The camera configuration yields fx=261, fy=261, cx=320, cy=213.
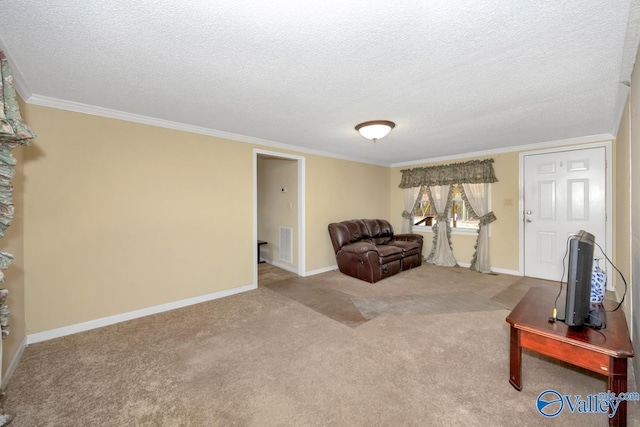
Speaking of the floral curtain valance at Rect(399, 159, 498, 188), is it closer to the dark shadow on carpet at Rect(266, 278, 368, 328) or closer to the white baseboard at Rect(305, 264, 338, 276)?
the white baseboard at Rect(305, 264, 338, 276)

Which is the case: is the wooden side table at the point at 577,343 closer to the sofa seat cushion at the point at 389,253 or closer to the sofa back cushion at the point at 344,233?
the sofa seat cushion at the point at 389,253

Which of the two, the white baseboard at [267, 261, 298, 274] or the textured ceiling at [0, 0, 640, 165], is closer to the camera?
the textured ceiling at [0, 0, 640, 165]

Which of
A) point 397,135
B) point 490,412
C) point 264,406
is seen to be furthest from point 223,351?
point 397,135

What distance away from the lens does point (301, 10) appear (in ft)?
4.58

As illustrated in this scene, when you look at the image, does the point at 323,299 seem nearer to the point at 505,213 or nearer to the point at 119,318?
the point at 119,318

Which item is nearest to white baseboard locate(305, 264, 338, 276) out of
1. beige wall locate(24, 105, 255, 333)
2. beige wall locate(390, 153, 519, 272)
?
beige wall locate(24, 105, 255, 333)

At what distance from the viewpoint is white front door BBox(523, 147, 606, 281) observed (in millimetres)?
3881

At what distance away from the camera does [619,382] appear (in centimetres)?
141

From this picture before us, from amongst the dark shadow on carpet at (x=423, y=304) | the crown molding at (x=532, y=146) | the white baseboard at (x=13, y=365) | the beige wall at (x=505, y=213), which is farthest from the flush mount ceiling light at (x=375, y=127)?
the white baseboard at (x=13, y=365)

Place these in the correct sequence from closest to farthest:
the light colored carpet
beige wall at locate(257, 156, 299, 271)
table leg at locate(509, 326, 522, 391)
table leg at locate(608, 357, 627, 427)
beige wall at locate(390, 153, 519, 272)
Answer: table leg at locate(608, 357, 627, 427)
the light colored carpet
table leg at locate(509, 326, 522, 391)
beige wall at locate(390, 153, 519, 272)
beige wall at locate(257, 156, 299, 271)

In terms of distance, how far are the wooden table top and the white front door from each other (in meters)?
2.84

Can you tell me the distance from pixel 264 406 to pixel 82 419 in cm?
109

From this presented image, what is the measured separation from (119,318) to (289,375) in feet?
7.18

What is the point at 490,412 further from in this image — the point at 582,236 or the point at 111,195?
the point at 111,195
